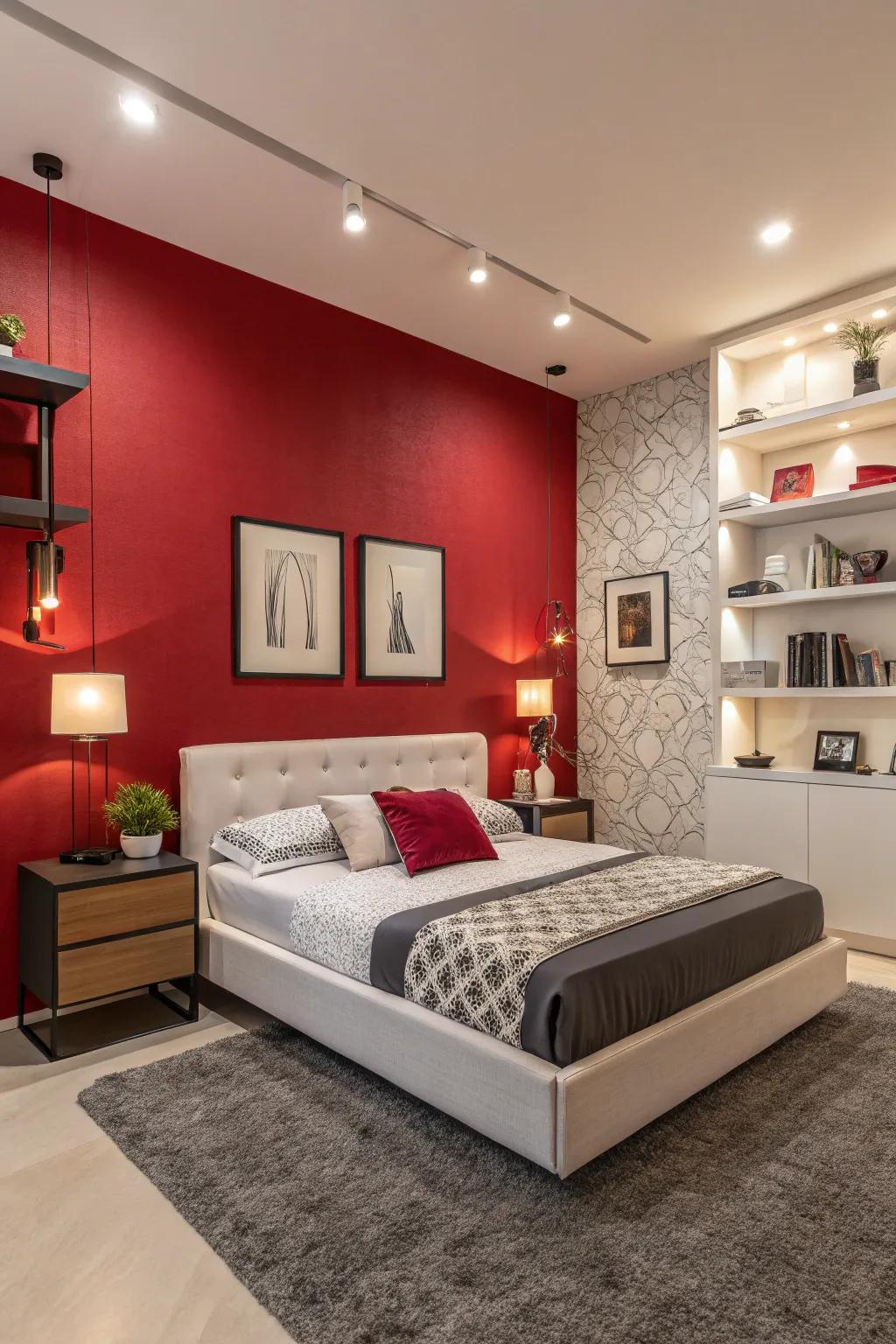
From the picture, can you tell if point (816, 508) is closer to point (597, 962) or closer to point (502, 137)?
point (502, 137)

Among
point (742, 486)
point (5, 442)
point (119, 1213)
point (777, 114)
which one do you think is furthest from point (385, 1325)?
point (742, 486)

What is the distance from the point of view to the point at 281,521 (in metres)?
3.85

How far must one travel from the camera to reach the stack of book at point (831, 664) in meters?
3.91

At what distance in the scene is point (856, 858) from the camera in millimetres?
3797

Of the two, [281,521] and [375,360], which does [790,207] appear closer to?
[375,360]

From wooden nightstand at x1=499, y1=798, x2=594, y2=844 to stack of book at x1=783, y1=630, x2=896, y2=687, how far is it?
50.6 inches

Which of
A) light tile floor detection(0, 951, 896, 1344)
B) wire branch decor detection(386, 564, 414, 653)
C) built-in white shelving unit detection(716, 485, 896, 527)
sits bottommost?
light tile floor detection(0, 951, 896, 1344)

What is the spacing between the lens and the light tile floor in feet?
5.20

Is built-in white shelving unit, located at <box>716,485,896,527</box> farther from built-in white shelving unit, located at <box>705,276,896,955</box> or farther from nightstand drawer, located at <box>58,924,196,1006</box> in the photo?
nightstand drawer, located at <box>58,924,196,1006</box>

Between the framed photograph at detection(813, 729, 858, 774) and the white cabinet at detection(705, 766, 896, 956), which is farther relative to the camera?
the framed photograph at detection(813, 729, 858, 774)

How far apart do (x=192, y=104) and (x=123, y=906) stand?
2640mm

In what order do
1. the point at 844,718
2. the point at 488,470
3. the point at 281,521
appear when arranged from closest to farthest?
the point at 281,521 → the point at 844,718 → the point at 488,470

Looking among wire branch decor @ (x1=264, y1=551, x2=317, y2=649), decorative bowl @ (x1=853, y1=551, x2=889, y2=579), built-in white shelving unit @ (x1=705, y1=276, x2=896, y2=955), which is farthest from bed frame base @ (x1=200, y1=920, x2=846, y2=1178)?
decorative bowl @ (x1=853, y1=551, x2=889, y2=579)

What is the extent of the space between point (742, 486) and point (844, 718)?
53.0 inches
